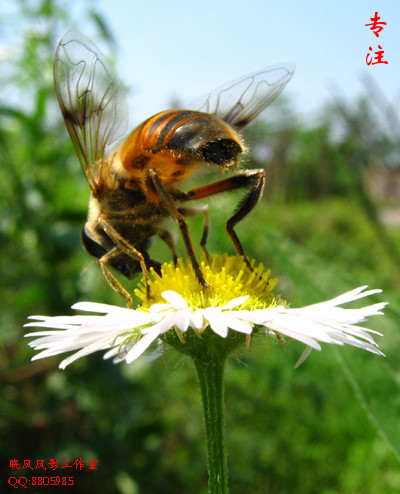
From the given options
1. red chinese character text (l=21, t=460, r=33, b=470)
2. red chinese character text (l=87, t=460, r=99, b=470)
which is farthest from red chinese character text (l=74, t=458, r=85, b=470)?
red chinese character text (l=21, t=460, r=33, b=470)

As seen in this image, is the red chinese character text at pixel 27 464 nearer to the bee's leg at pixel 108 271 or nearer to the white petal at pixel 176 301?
the bee's leg at pixel 108 271

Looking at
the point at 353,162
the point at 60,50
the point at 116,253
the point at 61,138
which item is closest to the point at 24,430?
the point at 61,138

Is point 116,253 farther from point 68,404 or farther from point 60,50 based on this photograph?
point 68,404

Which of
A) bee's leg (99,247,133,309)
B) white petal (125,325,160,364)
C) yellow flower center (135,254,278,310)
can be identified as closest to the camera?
white petal (125,325,160,364)

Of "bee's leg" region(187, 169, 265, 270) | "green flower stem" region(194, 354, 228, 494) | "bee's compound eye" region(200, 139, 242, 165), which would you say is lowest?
"green flower stem" region(194, 354, 228, 494)

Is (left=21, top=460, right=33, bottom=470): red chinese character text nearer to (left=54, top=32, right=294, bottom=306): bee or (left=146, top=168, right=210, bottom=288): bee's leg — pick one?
(left=54, top=32, right=294, bottom=306): bee

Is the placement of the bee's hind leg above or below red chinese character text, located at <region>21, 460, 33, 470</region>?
above

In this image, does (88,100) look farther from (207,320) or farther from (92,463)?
(92,463)
